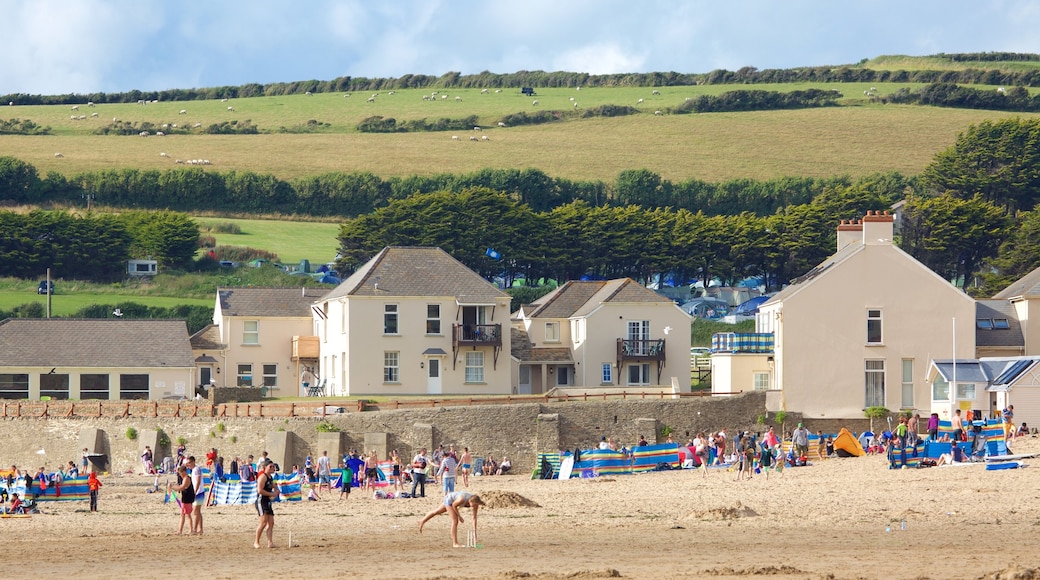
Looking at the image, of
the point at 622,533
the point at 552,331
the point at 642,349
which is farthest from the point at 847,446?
the point at 552,331

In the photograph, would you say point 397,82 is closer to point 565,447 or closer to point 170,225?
point 170,225

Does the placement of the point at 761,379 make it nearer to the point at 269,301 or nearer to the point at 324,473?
the point at 324,473

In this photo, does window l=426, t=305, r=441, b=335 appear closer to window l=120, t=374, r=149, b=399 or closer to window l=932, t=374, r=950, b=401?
window l=120, t=374, r=149, b=399

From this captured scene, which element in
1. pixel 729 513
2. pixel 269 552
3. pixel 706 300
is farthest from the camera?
pixel 706 300

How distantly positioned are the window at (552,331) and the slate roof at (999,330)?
16.1 m

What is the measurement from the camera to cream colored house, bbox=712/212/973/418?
48250mm

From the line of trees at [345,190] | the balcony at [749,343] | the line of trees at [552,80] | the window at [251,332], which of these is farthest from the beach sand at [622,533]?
the line of trees at [552,80]

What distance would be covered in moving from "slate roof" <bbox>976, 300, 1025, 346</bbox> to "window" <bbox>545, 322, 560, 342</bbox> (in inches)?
635

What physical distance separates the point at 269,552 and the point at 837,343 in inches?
1080

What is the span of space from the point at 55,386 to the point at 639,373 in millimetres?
21257

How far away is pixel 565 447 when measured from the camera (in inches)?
1821

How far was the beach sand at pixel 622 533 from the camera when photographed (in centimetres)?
2242

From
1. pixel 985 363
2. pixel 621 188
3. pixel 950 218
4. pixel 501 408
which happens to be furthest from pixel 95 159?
pixel 985 363

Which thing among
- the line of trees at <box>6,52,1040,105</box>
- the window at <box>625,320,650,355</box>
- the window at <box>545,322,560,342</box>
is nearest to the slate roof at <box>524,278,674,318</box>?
the window at <box>545,322,560,342</box>
